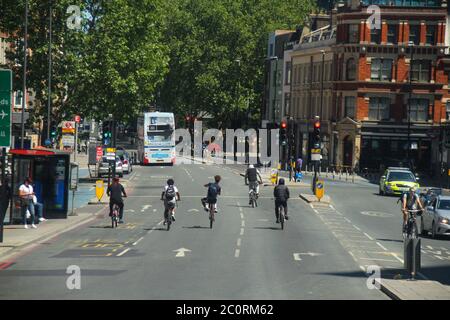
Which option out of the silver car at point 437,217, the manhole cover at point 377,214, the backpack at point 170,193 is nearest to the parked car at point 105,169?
the manhole cover at point 377,214

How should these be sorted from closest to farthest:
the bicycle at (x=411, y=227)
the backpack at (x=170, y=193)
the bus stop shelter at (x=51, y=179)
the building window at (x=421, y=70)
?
the bicycle at (x=411, y=227), the backpack at (x=170, y=193), the bus stop shelter at (x=51, y=179), the building window at (x=421, y=70)

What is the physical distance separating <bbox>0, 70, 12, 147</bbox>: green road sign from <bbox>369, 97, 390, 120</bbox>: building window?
6628cm

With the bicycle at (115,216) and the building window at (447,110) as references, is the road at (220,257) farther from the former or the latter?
the building window at (447,110)

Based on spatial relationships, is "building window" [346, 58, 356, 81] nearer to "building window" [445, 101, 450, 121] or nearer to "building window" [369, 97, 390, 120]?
"building window" [369, 97, 390, 120]

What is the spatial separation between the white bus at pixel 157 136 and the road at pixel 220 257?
39.7 meters

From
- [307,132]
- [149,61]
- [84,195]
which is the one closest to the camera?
[84,195]

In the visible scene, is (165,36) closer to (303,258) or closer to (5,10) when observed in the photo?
(5,10)

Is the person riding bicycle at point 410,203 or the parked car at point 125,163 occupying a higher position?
the person riding bicycle at point 410,203

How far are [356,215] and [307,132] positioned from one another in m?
56.2

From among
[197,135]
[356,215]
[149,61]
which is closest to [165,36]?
[197,135]

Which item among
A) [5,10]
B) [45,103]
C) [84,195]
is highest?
[5,10]

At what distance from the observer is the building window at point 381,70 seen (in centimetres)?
9381

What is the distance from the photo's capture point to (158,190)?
62531 millimetres

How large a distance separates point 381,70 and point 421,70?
344cm
